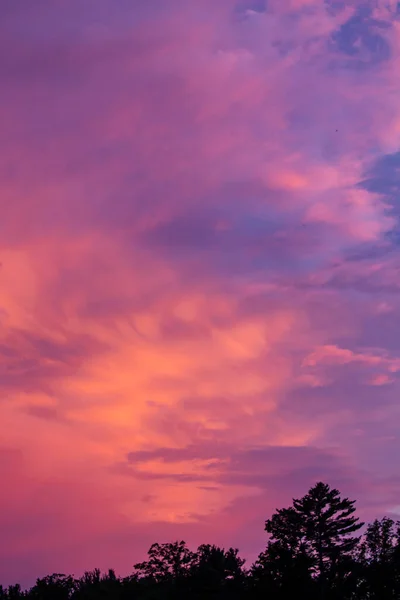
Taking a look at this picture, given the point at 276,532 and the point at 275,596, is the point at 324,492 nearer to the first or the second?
the point at 276,532

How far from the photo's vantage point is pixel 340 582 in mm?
87625

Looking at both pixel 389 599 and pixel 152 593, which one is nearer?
pixel 389 599

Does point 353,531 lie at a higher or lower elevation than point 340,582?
higher

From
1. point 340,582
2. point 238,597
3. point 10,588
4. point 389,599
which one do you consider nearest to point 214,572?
point 238,597

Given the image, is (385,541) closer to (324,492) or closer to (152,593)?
(324,492)

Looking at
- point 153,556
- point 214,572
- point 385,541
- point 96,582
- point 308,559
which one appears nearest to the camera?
point 308,559

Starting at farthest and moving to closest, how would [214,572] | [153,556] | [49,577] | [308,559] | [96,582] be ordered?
[49,577] < [153,556] < [96,582] < [214,572] < [308,559]

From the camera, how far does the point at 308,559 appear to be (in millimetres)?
86562

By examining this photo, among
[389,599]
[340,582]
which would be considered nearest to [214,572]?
[340,582]

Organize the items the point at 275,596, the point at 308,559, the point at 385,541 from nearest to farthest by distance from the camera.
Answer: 1. the point at 275,596
2. the point at 308,559
3. the point at 385,541

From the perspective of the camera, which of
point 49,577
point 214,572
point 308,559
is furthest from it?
point 49,577

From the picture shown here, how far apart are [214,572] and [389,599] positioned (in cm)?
2112

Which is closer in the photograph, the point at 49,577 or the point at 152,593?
the point at 152,593

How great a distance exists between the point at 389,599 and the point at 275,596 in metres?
14.7
